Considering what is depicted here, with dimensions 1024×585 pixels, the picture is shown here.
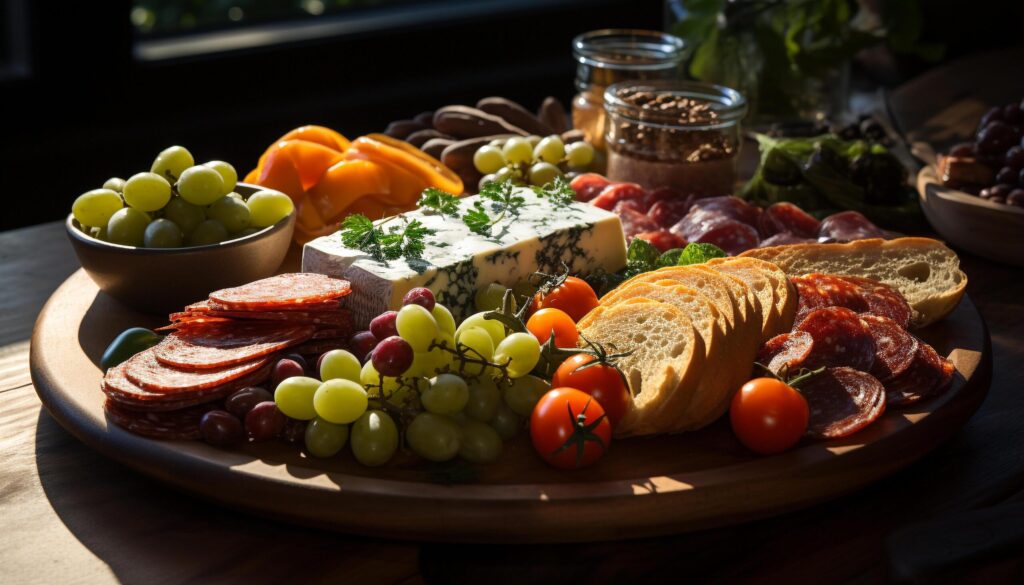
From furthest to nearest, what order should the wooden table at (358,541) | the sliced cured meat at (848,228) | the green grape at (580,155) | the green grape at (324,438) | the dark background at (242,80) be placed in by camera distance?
1. the dark background at (242,80)
2. the green grape at (580,155)
3. the sliced cured meat at (848,228)
4. the green grape at (324,438)
5. the wooden table at (358,541)

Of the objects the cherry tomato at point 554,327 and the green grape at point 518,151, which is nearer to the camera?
the cherry tomato at point 554,327

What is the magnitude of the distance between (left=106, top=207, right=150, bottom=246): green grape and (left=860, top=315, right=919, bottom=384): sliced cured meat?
1175mm

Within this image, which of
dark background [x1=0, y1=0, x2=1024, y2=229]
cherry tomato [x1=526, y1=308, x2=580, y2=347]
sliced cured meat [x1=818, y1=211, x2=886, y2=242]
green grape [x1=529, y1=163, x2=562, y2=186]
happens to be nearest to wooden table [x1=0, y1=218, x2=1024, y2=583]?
cherry tomato [x1=526, y1=308, x2=580, y2=347]

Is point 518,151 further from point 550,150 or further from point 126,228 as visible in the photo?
point 126,228

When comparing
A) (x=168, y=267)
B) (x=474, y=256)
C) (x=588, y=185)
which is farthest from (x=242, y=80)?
(x=474, y=256)

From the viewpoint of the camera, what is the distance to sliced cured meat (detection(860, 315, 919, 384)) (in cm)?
154

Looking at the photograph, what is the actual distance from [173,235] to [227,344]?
35 cm

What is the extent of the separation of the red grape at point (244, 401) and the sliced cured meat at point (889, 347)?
34.0 inches

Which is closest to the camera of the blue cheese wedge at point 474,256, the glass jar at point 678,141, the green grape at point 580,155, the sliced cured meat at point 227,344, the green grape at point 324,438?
the green grape at point 324,438

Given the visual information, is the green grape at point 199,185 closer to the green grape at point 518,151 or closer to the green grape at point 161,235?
the green grape at point 161,235

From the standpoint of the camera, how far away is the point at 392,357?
1349 mm

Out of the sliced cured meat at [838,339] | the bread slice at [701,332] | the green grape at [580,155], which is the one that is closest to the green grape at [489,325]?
the bread slice at [701,332]

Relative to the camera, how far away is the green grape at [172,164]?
1.86 metres

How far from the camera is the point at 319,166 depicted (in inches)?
87.6
